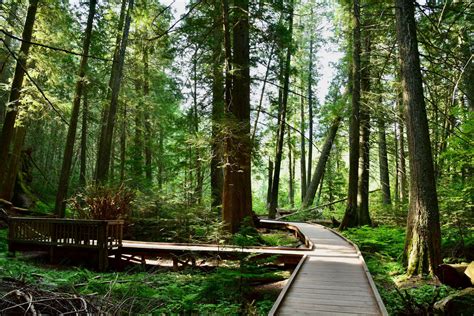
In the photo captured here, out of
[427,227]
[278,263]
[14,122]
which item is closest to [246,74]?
[278,263]

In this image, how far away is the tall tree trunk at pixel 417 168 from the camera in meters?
7.17

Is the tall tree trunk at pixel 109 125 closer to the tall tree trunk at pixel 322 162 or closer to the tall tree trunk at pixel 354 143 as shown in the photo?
the tall tree trunk at pixel 354 143

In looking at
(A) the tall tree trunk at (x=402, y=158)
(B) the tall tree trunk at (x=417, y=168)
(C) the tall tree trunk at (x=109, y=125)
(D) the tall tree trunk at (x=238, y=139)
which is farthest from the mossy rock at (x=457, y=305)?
(C) the tall tree trunk at (x=109, y=125)

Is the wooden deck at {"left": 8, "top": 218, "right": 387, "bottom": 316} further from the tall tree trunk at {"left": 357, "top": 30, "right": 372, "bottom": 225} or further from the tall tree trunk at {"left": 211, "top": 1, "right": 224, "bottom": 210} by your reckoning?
the tall tree trunk at {"left": 211, "top": 1, "right": 224, "bottom": 210}

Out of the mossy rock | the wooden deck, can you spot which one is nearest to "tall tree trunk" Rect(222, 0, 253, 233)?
the wooden deck

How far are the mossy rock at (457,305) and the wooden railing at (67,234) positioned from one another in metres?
7.42

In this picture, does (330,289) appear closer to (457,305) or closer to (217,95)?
(457,305)

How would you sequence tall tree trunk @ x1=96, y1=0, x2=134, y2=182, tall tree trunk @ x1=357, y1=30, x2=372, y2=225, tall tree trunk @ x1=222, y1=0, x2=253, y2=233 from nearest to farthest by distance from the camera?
tall tree trunk @ x1=222, y1=0, x2=253, y2=233, tall tree trunk @ x1=357, y1=30, x2=372, y2=225, tall tree trunk @ x1=96, y1=0, x2=134, y2=182

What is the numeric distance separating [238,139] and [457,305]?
6911 mm

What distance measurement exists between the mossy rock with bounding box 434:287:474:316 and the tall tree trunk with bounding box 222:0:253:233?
6.36m

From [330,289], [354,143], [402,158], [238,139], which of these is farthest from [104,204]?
[402,158]

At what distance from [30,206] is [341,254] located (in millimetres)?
14618

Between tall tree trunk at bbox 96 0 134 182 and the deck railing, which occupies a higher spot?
tall tree trunk at bbox 96 0 134 182

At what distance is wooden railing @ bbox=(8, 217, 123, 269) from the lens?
31.1ft
